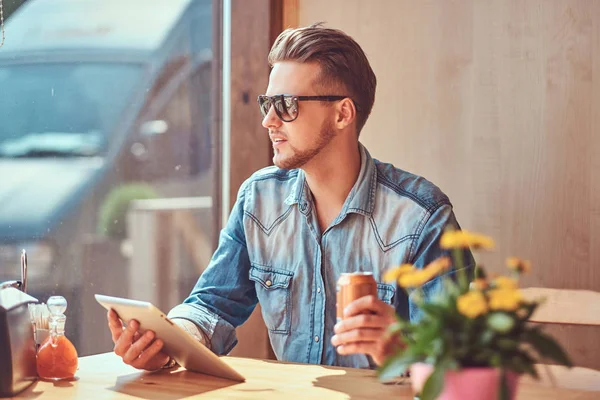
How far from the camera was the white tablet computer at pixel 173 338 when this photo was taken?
5.21ft

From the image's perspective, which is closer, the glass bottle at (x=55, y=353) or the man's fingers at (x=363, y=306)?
the man's fingers at (x=363, y=306)

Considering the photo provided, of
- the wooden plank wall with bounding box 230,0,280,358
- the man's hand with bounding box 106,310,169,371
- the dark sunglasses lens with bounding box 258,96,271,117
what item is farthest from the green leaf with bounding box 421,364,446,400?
the wooden plank wall with bounding box 230,0,280,358

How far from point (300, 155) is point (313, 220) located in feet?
0.57

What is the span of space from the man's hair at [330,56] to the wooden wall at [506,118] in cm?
43

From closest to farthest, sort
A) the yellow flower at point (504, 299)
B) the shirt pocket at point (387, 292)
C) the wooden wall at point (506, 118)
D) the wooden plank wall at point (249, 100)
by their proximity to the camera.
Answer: the yellow flower at point (504, 299) → the shirt pocket at point (387, 292) → the wooden wall at point (506, 118) → the wooden plank wall at point (249, 100)

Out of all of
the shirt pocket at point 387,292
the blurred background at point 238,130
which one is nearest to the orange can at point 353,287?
the shirt pocket at point 387,292

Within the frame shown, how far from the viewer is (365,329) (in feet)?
5.02

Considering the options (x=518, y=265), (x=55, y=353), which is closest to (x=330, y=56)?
(x=55, y=353)

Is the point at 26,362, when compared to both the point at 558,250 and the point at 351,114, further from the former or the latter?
the point at 558,250

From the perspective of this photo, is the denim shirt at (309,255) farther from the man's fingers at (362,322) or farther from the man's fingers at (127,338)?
the man's fingers at (362,322)

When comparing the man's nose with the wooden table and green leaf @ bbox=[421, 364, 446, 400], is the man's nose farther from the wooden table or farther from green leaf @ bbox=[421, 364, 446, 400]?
green leaf @ bbox=[421, 364, 446, 400]

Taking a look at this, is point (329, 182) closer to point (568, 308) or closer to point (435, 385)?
point (568, 308)

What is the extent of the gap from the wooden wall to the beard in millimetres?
559

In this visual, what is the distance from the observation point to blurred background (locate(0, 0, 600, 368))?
7.89ft
